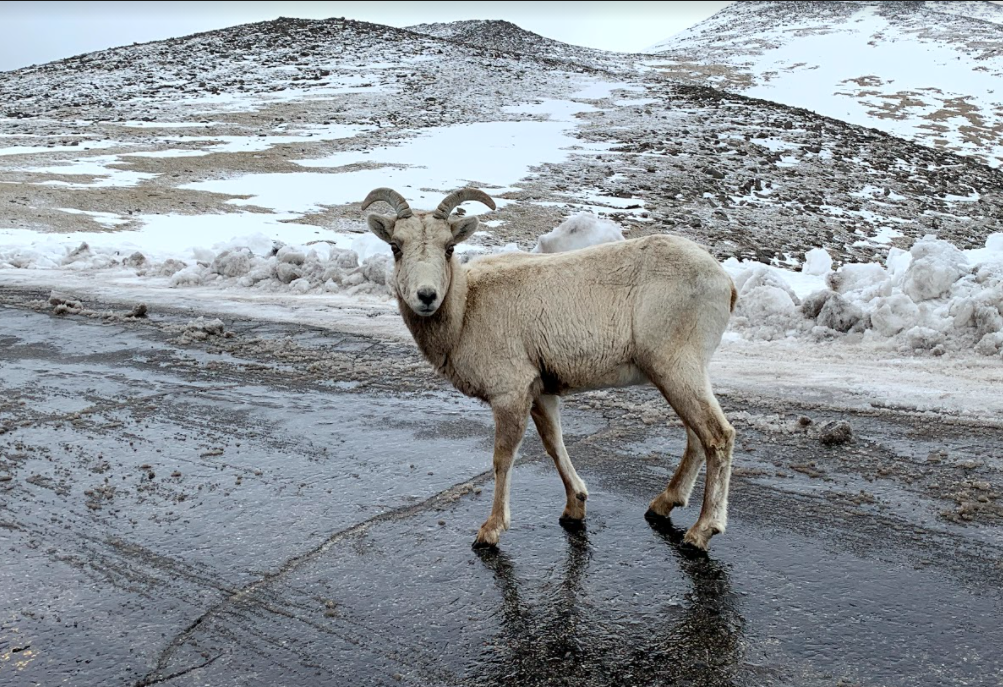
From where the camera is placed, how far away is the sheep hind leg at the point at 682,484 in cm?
546

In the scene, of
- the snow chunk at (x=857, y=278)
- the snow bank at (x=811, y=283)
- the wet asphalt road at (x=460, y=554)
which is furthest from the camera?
the snow chunk at (x=857, y=278)

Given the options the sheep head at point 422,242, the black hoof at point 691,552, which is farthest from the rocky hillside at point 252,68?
the black hoof at point 691,552

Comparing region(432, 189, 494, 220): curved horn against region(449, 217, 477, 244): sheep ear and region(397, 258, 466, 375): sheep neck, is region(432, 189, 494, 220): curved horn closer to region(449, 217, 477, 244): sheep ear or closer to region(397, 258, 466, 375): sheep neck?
region(449, 217, 477, 244): sheep ear

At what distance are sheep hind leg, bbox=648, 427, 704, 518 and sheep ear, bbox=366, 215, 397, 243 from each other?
7.56ft

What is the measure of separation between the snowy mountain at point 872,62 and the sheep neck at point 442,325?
46952 millimetres

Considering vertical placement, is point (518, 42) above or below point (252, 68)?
above

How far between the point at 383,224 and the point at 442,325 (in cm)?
74

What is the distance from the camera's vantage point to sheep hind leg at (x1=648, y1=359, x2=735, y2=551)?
5023 millimetres

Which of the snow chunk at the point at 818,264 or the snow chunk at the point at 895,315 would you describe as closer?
the snow chunk at the point at 895,315

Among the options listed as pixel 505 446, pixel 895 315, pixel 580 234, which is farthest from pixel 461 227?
pixel 580 234

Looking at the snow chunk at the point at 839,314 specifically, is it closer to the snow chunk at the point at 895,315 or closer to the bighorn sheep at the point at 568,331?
the snow chunk at the point at 895,315

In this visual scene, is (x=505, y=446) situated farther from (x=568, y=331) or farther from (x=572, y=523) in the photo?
(x=568, y=331)

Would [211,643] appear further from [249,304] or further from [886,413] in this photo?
[249,304]

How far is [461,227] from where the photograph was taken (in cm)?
550
